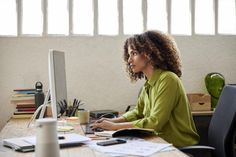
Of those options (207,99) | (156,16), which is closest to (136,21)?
(156,16)

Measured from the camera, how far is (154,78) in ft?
7.95

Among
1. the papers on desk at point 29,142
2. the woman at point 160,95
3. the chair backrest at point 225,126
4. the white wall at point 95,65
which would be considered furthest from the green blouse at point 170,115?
the white wall at point 95,65

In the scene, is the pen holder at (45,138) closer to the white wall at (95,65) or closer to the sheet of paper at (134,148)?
the sheet of paper at (134,148)

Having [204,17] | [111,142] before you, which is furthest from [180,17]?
[111,142]

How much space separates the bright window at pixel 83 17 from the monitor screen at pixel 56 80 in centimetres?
98

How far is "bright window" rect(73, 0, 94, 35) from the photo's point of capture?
361 centimetres

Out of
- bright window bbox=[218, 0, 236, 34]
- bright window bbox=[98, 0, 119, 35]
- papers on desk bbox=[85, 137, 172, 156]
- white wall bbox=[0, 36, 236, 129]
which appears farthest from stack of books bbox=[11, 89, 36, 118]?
bright window bbox=[218, 0, 236, 34]

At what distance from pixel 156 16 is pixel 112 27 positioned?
48cm

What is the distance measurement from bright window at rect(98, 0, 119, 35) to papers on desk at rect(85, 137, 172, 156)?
1987mm

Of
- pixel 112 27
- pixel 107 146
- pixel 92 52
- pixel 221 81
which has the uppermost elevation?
pixel 112 27

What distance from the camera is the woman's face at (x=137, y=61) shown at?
2531 mm

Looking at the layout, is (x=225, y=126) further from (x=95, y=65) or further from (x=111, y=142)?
(x=95, y=65)

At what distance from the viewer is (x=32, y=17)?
3549 millimetres

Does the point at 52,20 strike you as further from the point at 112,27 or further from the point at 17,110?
the point at 17,110
